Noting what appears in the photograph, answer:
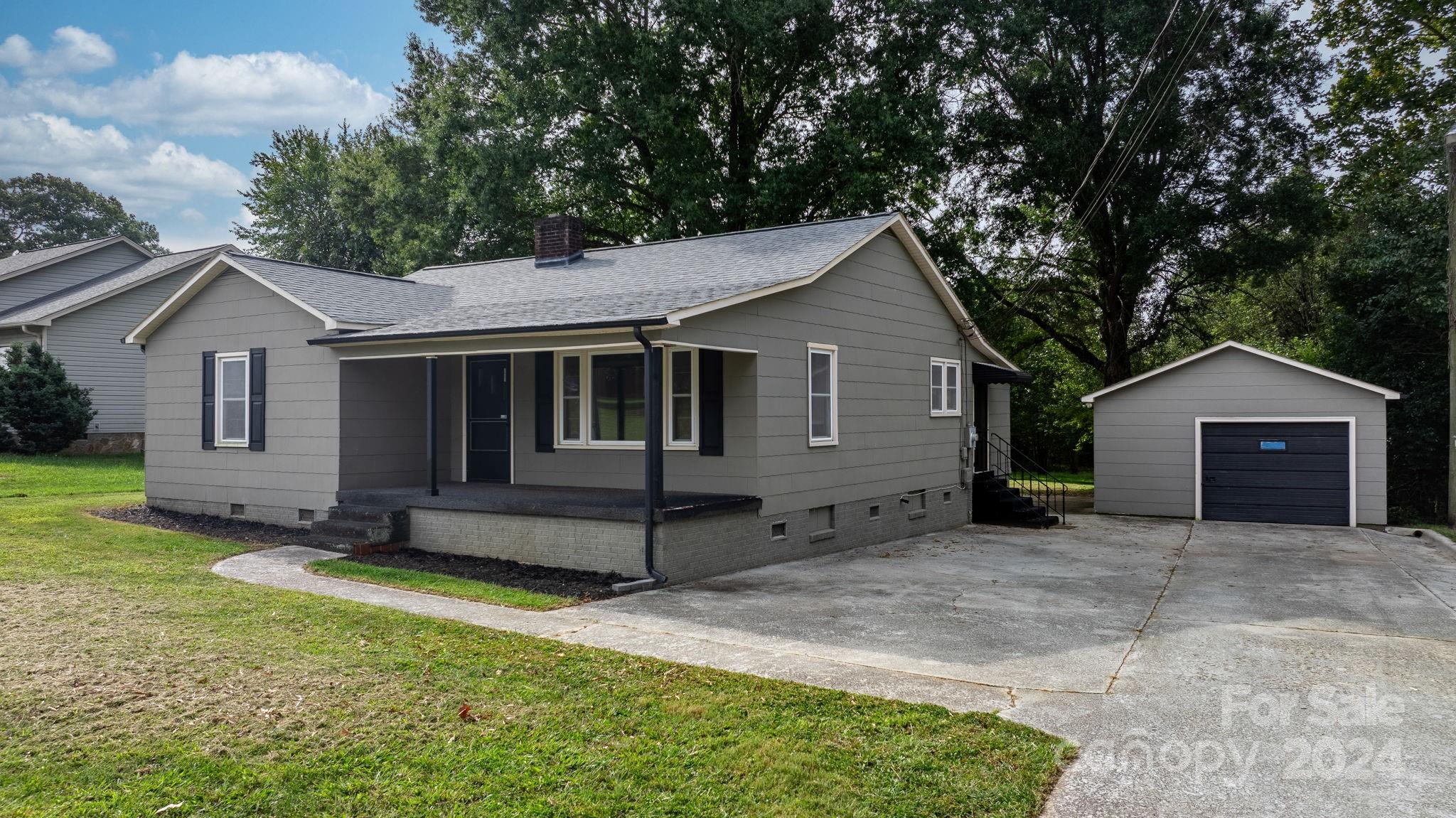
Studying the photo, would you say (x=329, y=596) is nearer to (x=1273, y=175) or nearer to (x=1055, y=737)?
(x=1055, y=737)

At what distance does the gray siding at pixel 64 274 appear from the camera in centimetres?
2386

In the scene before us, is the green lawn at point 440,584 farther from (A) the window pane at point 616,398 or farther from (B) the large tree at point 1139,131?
(B) the large tree at point 1139,131

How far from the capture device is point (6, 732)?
453 centimetres

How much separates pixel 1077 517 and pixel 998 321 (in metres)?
8.44

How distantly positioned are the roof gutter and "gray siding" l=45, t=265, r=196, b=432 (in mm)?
14378

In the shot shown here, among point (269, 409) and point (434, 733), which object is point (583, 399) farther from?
point (434, 733)

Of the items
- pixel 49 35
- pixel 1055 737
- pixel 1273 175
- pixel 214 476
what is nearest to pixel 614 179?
pixel 214 476

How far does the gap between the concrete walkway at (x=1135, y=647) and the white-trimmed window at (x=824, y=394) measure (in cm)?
159

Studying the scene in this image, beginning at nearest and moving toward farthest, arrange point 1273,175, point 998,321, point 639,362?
point 639,362 → point 1273,175 → point 998,321

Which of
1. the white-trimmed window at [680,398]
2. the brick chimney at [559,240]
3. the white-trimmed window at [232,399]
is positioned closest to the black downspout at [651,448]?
the white-trimmed window at [680,398]

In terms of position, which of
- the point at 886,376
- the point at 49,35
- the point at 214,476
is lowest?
the point at 214,476

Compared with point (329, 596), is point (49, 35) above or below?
above

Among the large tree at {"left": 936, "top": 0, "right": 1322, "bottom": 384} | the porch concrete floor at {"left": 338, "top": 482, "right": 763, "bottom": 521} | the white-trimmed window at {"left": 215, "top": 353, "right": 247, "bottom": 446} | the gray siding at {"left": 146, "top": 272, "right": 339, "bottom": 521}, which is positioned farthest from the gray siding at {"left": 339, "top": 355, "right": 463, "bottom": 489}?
the large tree at {"left": 936, "top": 0, "right": 1322, "bottom": 384}

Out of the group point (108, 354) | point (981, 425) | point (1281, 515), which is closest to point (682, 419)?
point (981, 425)
